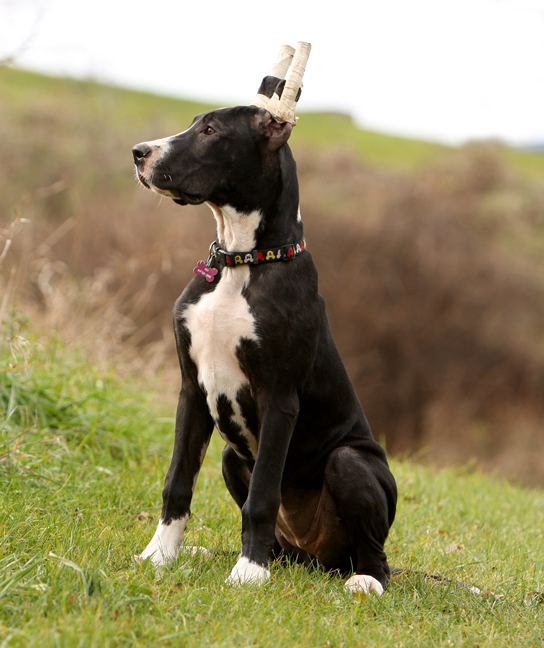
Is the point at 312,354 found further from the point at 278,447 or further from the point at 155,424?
the point at 155,424

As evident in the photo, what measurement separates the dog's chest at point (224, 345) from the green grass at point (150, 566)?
0.67 m

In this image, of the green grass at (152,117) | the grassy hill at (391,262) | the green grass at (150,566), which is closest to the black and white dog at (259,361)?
the green grass at (150,566)

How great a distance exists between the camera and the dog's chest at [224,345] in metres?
2.88

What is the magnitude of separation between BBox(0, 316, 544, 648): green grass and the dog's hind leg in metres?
0.12

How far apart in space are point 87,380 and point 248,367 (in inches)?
113

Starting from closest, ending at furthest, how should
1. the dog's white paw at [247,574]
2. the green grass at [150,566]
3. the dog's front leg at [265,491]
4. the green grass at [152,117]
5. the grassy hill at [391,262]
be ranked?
the green grass at [150,566] → the dog's white paw at [247,574] → the dog's front leg at [265,491] → the grassy hill at [391,262] → the green grass at [152,117]

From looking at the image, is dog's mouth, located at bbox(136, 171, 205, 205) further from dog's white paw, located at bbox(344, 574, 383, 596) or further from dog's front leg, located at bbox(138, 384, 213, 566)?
dog's white paw, located at bbox(344, 574, 383, 596)

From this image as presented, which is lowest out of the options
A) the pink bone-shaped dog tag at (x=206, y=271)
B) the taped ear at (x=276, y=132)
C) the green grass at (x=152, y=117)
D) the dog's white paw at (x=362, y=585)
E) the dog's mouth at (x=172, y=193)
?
the dog's white paw at (x=362, y=585)

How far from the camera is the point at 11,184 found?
19.0 m

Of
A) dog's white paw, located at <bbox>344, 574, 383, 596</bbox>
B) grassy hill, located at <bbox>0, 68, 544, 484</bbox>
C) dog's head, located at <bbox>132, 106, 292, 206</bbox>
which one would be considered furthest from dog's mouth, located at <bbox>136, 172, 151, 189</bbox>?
grassy hill, located at <bbox>0, 68, 544, 484</bbox>

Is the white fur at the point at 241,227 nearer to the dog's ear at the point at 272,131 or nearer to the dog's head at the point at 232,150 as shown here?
the dog's head at the point at 232,150

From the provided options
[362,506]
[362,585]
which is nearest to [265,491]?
[362,506]

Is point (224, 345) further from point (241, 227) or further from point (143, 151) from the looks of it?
point (143, 151)

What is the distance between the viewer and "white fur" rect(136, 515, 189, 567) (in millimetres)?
2922
